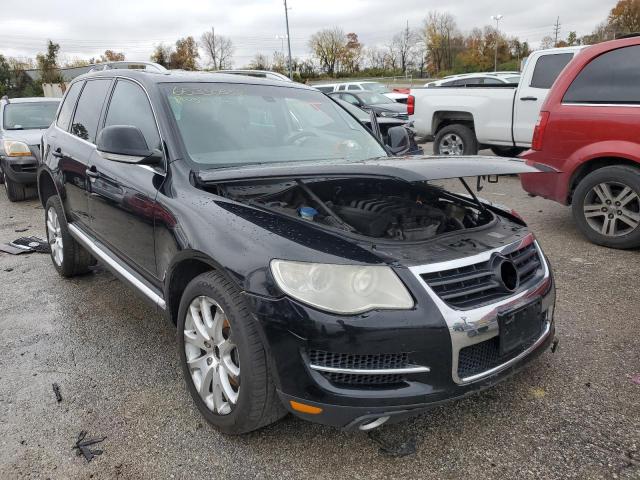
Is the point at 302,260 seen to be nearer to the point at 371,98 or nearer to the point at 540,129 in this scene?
the point at 540,129

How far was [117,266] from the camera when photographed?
11.1 feet

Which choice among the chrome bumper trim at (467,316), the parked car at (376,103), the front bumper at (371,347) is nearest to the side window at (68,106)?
the front bumper at (371,347)

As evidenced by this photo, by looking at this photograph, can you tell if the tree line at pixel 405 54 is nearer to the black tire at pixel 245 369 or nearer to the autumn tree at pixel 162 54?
the autumn tree at pixel 162 54

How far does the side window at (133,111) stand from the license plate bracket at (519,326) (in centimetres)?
209

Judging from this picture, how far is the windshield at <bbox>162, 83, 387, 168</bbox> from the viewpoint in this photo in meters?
2.99

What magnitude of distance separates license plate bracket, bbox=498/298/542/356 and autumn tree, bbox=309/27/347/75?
77.9 metres

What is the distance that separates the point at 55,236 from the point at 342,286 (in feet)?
12.2

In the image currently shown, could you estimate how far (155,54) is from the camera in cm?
6241

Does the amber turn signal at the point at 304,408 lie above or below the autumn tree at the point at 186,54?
below

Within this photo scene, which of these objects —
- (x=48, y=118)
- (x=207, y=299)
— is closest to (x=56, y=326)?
(x=207, y=299)

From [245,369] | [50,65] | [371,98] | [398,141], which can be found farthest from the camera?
[50,65]

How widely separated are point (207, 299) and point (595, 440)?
6.07ft

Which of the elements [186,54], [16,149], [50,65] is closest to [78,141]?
[16,149]

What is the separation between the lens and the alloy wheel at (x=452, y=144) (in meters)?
9.43
